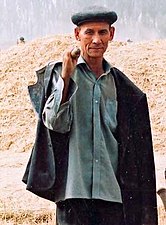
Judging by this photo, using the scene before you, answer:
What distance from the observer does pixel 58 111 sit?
2.63 meters

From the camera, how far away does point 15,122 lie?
47.2 feet

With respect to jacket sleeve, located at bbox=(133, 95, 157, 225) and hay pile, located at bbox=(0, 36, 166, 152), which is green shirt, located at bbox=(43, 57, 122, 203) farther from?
hay pile, located at bbox=(0, 36, 166, 152)

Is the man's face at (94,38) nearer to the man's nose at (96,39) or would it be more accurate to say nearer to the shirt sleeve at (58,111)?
the man's nose at (96,39)

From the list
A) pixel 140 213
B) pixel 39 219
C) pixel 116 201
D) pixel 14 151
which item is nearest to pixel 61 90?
pixel 116 201

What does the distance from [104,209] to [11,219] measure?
127 inches

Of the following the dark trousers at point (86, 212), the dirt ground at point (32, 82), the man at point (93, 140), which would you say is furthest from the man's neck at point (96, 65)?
the dirt ground at point (32, 82)

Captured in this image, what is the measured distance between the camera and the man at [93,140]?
8.84ft

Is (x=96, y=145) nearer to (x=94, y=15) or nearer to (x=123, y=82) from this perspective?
(x=123, y=82)

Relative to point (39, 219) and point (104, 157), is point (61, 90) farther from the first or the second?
point (39, 219)

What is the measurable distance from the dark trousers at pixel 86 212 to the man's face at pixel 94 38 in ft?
2.18

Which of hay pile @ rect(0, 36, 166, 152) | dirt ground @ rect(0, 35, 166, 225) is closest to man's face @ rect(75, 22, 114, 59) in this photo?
dirt ground @ rect(0, 35, 166, 225)

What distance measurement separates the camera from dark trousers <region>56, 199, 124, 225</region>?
8.93 ft

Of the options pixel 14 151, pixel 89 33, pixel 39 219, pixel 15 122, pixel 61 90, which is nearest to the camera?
pixel 61 90

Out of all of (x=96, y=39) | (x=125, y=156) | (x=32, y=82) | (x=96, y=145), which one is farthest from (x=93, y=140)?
(x=32, y=82)
